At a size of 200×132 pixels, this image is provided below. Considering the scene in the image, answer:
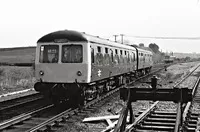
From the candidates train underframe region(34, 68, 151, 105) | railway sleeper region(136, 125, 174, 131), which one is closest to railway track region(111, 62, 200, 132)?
railway sleeper region(136, 125, 174, 131)

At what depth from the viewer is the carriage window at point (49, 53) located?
12094 mm

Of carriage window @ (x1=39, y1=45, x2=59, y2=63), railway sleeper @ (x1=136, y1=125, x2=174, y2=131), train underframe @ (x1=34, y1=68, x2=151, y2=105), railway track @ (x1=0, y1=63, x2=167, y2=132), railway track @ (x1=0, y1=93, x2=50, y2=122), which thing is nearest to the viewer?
railway sleeper @ (x1=136, y1=125, x2=174, y2=131)

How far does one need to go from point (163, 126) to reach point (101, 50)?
6126 millimetres

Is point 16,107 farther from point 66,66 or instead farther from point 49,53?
point 66,66

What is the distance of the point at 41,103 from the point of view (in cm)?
1350

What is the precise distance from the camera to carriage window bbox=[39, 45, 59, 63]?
476 inches

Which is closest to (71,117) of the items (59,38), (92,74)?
(92,74)

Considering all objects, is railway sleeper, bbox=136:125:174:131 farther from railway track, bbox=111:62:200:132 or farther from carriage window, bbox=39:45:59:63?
carriage window, bbox=39:45:59:63

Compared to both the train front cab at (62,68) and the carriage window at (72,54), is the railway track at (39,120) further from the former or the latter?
the carriage window at (72,54)

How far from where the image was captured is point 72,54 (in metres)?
12.0

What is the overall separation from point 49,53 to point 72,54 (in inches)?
38.7

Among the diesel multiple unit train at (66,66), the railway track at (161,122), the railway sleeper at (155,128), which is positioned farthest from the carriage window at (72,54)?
the railway sleeper at (155,128)

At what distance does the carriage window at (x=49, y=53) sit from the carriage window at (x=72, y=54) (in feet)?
1.03

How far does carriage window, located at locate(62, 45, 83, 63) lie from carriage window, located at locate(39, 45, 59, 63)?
1.03ft
